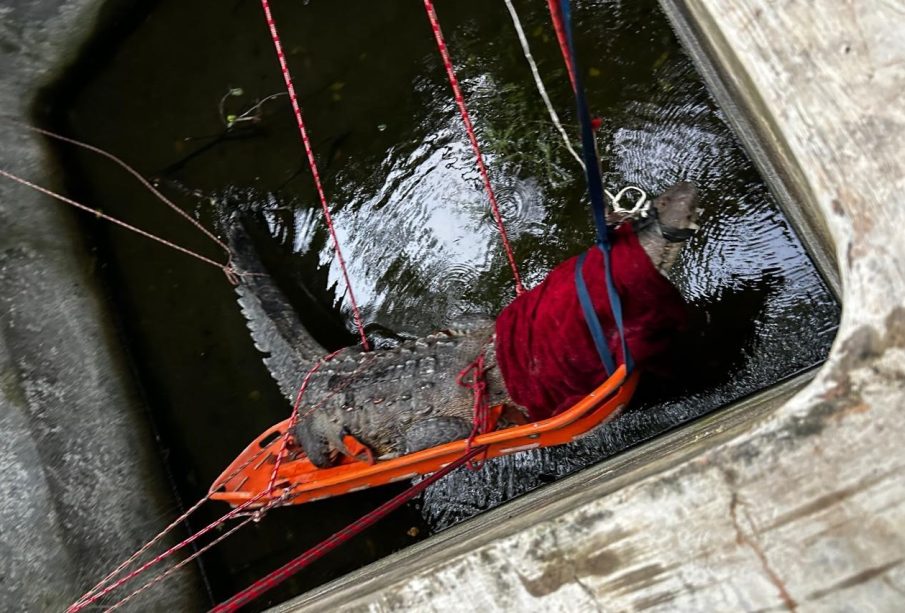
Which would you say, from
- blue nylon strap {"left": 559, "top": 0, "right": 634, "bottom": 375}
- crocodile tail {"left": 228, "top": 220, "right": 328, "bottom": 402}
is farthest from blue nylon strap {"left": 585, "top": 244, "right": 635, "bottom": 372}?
crocodile tail {"left": 228, "top": 220, "right": 328, "bottom": 402}

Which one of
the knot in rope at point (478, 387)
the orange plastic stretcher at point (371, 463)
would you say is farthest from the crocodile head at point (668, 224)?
the knot in rope at point (478, 387)

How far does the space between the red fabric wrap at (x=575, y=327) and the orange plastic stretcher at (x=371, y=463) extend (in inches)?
3.7

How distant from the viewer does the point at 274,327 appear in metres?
3.35

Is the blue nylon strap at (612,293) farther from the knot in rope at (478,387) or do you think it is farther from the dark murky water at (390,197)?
the dark murky water at (390,197)

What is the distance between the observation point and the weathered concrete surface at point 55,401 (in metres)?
3.13

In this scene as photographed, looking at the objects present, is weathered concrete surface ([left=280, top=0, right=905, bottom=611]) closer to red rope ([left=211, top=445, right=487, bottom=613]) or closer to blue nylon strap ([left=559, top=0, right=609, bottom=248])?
blue nylon strap ([left=559, top=0, right=609, bottom=248])

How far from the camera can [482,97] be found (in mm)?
3619

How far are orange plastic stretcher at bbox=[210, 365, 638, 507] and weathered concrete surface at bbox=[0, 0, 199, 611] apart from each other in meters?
0.61

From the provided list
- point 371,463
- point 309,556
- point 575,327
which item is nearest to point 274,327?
point 371,463

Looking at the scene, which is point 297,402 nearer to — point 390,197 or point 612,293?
point 390,197

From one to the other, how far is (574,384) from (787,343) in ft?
4.10

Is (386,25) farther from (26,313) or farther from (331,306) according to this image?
(26,313)

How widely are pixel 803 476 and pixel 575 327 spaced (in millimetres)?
957

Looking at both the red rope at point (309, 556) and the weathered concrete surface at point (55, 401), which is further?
the weathered concrete surface at point (55, 401)
